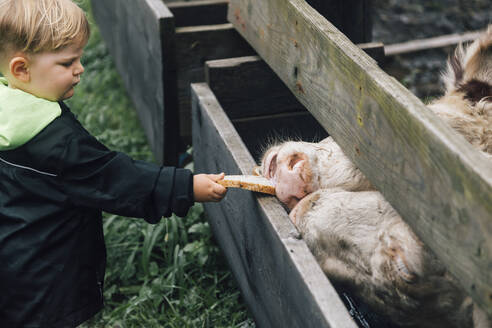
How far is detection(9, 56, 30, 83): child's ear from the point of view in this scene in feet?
7.14

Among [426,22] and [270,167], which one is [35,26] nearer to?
[270,167]

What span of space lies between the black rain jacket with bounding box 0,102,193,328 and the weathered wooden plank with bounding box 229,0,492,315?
635mm

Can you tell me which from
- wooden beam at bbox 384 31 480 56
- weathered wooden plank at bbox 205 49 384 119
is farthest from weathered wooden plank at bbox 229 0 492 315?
wooden beam at bbox 384 31 480 56

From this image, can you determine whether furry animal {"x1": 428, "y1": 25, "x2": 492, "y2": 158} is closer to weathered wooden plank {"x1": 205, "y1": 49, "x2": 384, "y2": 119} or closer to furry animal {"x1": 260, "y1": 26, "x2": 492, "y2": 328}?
furry animal {"x1": 260, "y1": 26, "x2": 492, "y2": 328}

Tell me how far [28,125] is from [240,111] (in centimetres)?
164

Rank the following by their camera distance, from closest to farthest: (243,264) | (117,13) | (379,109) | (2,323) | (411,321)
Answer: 1. (379,109)
2. (411,321)
3. (2,323)
4. (243,264)
5. (117,13)

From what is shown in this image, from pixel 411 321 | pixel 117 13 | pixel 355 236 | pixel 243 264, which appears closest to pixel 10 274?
pixel 243 264

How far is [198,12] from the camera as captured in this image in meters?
4.82

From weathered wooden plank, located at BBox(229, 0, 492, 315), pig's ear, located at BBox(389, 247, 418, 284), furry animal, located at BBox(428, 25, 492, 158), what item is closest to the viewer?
weathered wooden plank, located at BBox(229, 0, 492, 315)

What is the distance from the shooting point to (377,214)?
2.08m

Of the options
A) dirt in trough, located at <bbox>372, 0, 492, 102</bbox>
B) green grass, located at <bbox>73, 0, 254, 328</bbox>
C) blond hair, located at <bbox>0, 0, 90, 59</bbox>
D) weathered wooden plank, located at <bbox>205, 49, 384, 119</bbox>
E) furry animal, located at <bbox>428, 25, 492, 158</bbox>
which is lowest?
green grass, located at <bbox>73, 0, 254, 328</bbox>

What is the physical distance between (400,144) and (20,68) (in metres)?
1.32

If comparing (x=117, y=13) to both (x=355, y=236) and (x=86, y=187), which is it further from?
(x=355, y=236)

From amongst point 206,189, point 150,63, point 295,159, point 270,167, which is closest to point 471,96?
point 295,159
